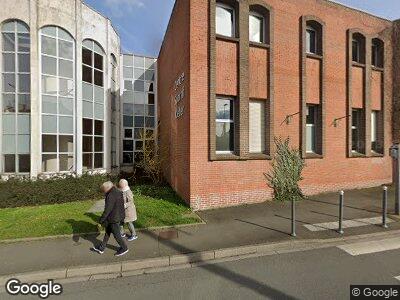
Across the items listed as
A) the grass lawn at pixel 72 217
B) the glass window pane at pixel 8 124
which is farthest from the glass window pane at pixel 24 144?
the grass lawn at pixel 72 217

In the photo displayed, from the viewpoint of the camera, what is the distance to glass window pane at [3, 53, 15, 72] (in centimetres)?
1273

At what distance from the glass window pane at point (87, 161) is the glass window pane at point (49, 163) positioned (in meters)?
1.41

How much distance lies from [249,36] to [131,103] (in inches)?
573

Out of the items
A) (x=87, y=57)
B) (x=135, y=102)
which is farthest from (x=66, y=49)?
(x=135, y=102)

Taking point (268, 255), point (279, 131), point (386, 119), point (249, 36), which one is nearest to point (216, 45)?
point (249, 36)

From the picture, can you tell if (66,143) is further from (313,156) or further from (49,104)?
(313,156)

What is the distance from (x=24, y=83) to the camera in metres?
12.8

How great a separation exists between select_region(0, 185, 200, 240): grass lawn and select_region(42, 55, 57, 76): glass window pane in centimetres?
689

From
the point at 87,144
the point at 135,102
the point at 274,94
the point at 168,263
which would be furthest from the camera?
the point at 135,102

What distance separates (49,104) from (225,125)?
9001 mm

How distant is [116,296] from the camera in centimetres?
427

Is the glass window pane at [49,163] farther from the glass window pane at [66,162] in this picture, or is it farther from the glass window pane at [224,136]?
the glass window pane at [224,136]

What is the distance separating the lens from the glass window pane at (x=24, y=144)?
41.5 feet

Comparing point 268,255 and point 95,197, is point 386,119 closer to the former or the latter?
point 268,255
